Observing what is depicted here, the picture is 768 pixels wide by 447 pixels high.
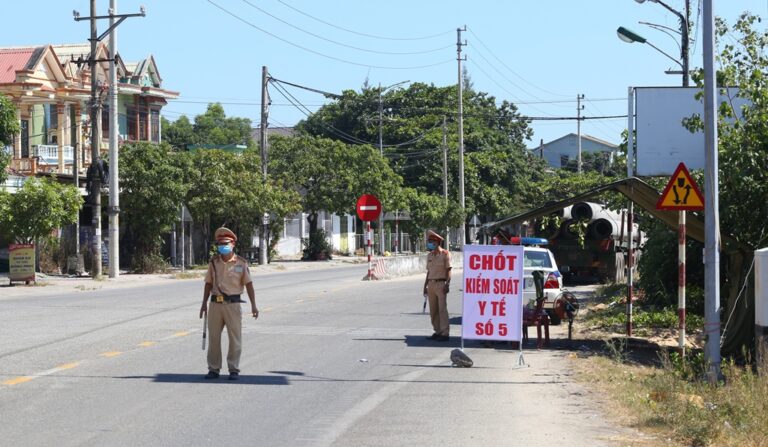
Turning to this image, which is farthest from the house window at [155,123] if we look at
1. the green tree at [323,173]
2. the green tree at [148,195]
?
the green tree at [148,195]

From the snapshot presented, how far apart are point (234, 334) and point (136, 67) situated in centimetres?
4917

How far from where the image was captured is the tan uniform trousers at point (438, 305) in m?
17.2

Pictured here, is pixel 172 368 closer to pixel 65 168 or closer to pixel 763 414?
pixel 763 414

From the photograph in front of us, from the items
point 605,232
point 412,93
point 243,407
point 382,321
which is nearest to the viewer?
point 243,407

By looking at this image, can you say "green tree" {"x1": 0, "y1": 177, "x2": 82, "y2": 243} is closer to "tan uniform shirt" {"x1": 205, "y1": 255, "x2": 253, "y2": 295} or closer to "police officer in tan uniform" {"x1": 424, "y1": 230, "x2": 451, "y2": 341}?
"police officer in tan uniform" {"x1": 424, "y1": 230, "x2": 451, "y2": 341}

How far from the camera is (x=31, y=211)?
1286 inches

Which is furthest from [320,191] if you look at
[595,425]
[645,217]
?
[595,425]

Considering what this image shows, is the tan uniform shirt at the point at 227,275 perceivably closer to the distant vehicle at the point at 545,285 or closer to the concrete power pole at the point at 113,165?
the distant vehicle at the point at 545,285

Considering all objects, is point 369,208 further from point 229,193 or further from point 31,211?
point 31,211

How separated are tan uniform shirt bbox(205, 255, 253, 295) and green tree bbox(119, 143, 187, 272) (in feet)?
92.7

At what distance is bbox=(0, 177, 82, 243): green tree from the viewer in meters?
32.4

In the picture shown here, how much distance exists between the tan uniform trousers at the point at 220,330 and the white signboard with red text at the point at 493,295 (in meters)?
3.56

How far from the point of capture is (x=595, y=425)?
32.8 feet

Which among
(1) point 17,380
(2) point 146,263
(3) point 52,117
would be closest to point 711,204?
(1) point 17,380
